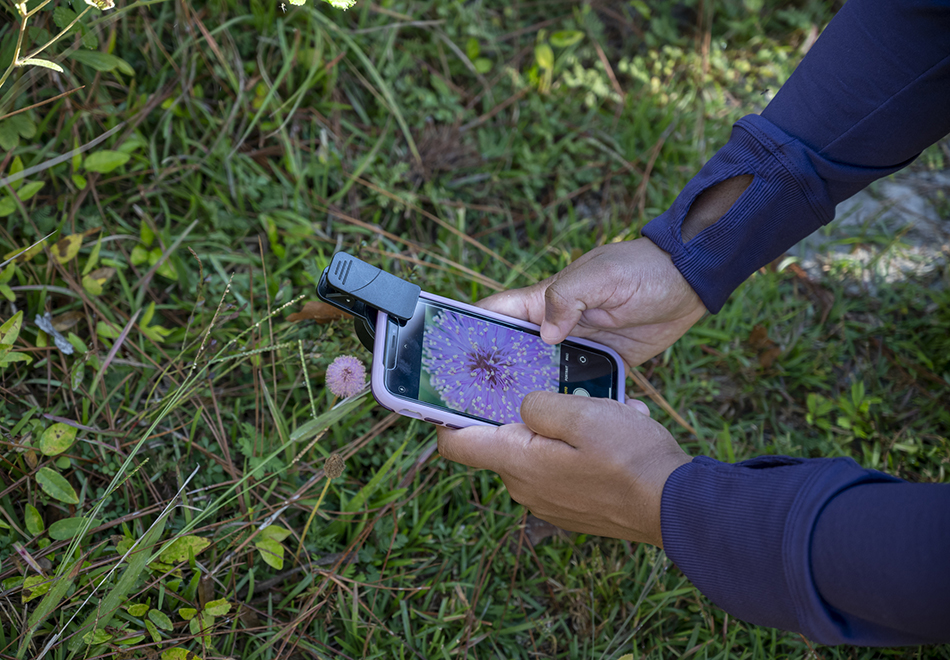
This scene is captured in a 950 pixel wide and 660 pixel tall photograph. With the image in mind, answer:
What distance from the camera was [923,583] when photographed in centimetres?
103

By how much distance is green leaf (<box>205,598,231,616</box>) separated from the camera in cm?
138

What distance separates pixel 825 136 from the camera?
1.63 m

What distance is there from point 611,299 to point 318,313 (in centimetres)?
88

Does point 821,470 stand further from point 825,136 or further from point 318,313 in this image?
point 318,313

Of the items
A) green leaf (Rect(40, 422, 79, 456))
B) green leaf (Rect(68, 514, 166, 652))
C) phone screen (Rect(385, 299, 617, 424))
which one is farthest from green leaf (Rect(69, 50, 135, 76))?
green leaf (Rect(68, 514, 166, 652))

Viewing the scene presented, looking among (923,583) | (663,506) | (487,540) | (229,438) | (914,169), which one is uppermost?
(914,169)

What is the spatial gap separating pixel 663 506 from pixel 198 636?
1.12 m

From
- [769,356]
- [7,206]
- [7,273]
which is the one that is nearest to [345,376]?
[7,273]

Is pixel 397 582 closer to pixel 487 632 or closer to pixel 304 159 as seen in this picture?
pixel 487 632

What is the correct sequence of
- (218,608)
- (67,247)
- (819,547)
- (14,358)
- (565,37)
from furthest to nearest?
(565,37)
(67,247)
(14,358)
(218,608)
(819,547)

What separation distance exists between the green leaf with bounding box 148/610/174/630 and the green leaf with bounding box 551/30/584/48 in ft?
8.36

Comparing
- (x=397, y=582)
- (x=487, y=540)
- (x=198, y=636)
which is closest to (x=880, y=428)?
(x=487, y=540)

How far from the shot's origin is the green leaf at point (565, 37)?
8.55 ft

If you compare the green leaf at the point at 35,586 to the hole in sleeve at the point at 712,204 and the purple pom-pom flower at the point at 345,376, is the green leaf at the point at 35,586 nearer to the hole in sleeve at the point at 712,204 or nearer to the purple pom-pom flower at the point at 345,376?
the purple pom-pom flower at the point at 345,376
